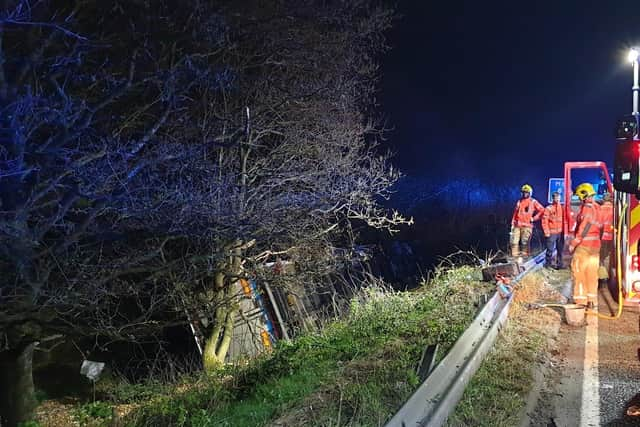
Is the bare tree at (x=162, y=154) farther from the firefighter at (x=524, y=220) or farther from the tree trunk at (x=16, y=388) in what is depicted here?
the firefighter at (x=524, y=220)

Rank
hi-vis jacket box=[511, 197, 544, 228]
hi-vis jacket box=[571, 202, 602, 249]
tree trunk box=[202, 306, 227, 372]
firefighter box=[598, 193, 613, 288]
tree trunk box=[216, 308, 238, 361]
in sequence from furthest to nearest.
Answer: hi-vis jacket box=[511, 197, 544, 228] → tree trunk box=[216, 308, 238, 361] → tree trunk box=[202, 306, 227, 372] → firefighter box=[598, 193, 613, 288] → hi-vis jacket box=[571, 202, 602, 249]

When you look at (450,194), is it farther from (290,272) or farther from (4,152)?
(4,152)

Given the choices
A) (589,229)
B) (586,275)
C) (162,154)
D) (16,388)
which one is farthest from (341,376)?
(589,229)

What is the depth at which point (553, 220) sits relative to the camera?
1184cm

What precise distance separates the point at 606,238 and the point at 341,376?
600cm

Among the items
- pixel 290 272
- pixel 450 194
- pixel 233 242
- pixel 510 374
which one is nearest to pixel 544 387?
pixel 510 374

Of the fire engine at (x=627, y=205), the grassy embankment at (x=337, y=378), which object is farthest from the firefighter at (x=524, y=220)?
the grassy embankment at (x=337, y=378)

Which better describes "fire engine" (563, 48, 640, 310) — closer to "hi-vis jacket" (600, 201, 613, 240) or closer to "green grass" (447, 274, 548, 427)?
"hi-vis jacket" (600, 201, 613, 240)

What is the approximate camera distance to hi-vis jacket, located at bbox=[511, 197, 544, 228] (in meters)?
12.3

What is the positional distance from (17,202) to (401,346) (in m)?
4.22

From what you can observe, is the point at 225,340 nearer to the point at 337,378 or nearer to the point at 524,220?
the point at 337,378

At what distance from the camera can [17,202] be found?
5648 millimetres

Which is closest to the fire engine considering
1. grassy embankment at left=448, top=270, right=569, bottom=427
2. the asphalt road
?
the asphalt road

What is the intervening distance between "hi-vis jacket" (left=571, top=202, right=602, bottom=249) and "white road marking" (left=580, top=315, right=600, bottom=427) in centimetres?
168
